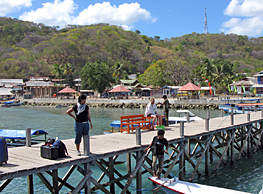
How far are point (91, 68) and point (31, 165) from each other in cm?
6954

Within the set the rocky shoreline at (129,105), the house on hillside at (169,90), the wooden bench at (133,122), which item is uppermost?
the house on hillside at (169,90)

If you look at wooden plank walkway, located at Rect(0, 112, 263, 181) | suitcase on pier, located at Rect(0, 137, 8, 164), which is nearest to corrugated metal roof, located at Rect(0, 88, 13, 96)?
wooden plank walkway, located at Rect(0, 112, 263, 181)

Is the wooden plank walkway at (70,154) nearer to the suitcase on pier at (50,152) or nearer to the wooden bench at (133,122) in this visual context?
the suitcase on pier at (50,152)

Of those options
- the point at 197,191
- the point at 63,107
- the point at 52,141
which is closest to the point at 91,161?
the point at 52,141

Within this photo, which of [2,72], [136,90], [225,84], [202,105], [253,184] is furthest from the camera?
[2,72]

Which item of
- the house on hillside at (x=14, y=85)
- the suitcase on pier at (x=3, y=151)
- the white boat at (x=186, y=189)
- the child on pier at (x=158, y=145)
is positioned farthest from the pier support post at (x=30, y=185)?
the house on hillside at (x=14, y=85)

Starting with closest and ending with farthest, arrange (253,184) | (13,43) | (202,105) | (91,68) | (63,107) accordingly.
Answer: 1. (253,184)
2. (202,105)
3. (63,107)
4. (91,68)
5. (13,43)

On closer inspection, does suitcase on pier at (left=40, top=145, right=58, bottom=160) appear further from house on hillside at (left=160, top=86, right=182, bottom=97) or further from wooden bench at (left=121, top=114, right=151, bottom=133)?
house on hillside at (left=160, top=86, right=182, bottom=97)

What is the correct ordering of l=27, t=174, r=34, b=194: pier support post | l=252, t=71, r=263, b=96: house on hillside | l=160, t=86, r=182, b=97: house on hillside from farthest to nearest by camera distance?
l=160, t=86, r=182, b=97: house on hillside → l=252, t=71, r=263, b=96: house on hillside → l=27, t=174, r=34, b=194: pier support post

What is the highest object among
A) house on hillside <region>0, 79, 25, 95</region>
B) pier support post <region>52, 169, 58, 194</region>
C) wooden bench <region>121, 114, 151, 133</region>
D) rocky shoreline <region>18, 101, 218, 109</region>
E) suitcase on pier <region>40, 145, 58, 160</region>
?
house on hillside <region>0, 79, 25, 95</region>

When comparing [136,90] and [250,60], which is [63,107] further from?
[250,60]

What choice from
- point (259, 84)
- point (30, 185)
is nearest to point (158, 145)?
point (30, 185)

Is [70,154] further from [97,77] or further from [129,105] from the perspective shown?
[97,77]

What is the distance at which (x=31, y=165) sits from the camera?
8.08 m
